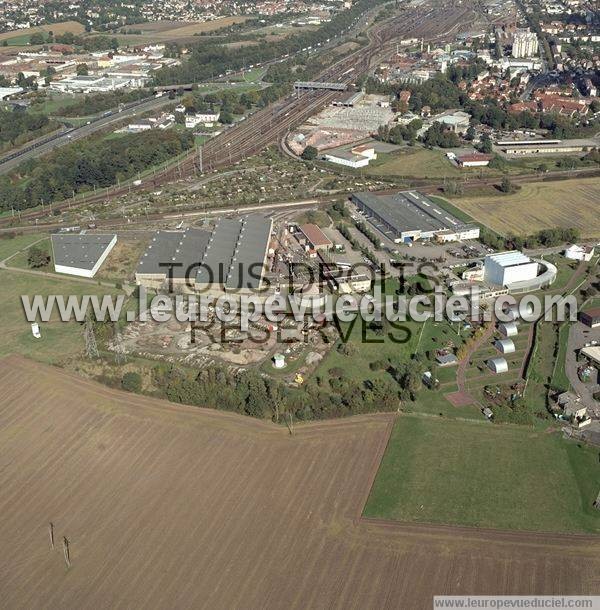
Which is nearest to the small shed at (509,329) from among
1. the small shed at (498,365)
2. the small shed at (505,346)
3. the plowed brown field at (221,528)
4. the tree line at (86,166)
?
the small shed at (505,346)

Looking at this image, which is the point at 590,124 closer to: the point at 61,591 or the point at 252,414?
the point at 252,414

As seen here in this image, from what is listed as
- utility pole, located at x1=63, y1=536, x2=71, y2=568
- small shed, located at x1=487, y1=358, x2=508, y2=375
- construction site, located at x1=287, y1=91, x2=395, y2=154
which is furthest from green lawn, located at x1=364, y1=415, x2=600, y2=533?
construction site, located at x1=287, y1=91, x2=395, y2=154

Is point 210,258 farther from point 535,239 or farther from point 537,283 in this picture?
point 535,239

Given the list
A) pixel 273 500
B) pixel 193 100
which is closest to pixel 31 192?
pixel 193 100

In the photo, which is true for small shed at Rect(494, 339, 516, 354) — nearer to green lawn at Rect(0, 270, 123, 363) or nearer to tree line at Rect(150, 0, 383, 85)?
green lawn at Rect(0, 270, 123, 363)

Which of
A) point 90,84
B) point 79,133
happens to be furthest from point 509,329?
point 90,84

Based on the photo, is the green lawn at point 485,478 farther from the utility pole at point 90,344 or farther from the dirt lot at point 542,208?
the dirt lot at point 542,208
